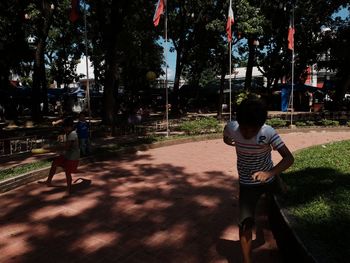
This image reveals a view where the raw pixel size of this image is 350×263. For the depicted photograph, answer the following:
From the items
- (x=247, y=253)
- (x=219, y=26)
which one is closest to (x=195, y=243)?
(x=247, y=253)

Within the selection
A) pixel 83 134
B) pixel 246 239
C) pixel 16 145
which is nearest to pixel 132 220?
pixel 246 239

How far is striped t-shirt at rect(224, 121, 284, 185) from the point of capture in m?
3.47

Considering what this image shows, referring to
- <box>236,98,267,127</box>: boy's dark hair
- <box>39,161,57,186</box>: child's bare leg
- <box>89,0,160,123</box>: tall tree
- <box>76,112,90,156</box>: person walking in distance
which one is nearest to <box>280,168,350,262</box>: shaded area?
<box>236,98,267,127</box>: boy's dark hair

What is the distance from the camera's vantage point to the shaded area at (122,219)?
15.3 feet

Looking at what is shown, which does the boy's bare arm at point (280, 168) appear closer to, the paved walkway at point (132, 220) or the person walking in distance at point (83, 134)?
the paved walkway at point (132, 220)

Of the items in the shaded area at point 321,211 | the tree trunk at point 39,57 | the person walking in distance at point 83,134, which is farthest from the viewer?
the tree trunk at point 39,57

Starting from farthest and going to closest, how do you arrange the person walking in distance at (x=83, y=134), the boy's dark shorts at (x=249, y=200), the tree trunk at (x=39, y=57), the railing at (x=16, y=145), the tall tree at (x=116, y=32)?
the tree trunk at (x=39, y=57) → the tall tree at (x=116, y=32) → the railing at (x=16, y=145) → the person walking in distance at (x=83, y=134) → the boy's dark shorts at (x=249, y=200)

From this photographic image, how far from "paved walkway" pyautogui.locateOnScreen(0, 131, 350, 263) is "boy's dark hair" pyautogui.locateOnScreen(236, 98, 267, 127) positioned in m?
1.78

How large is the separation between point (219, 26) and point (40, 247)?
62.3 feet

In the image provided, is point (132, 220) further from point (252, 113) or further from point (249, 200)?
point (252, 113)

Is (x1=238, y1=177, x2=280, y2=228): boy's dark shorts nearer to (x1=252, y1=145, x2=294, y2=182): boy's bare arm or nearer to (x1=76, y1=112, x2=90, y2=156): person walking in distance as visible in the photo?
(x1=252, y1=145, x2=294, y2=182): boy's bare arm

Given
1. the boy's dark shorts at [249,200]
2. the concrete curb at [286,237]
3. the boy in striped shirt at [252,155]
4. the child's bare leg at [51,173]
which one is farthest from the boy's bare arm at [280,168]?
the child's bare leg at [51,173]

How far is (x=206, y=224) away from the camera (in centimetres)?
559

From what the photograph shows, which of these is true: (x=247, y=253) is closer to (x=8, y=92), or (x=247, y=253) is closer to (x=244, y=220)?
(x=244, y=220)
